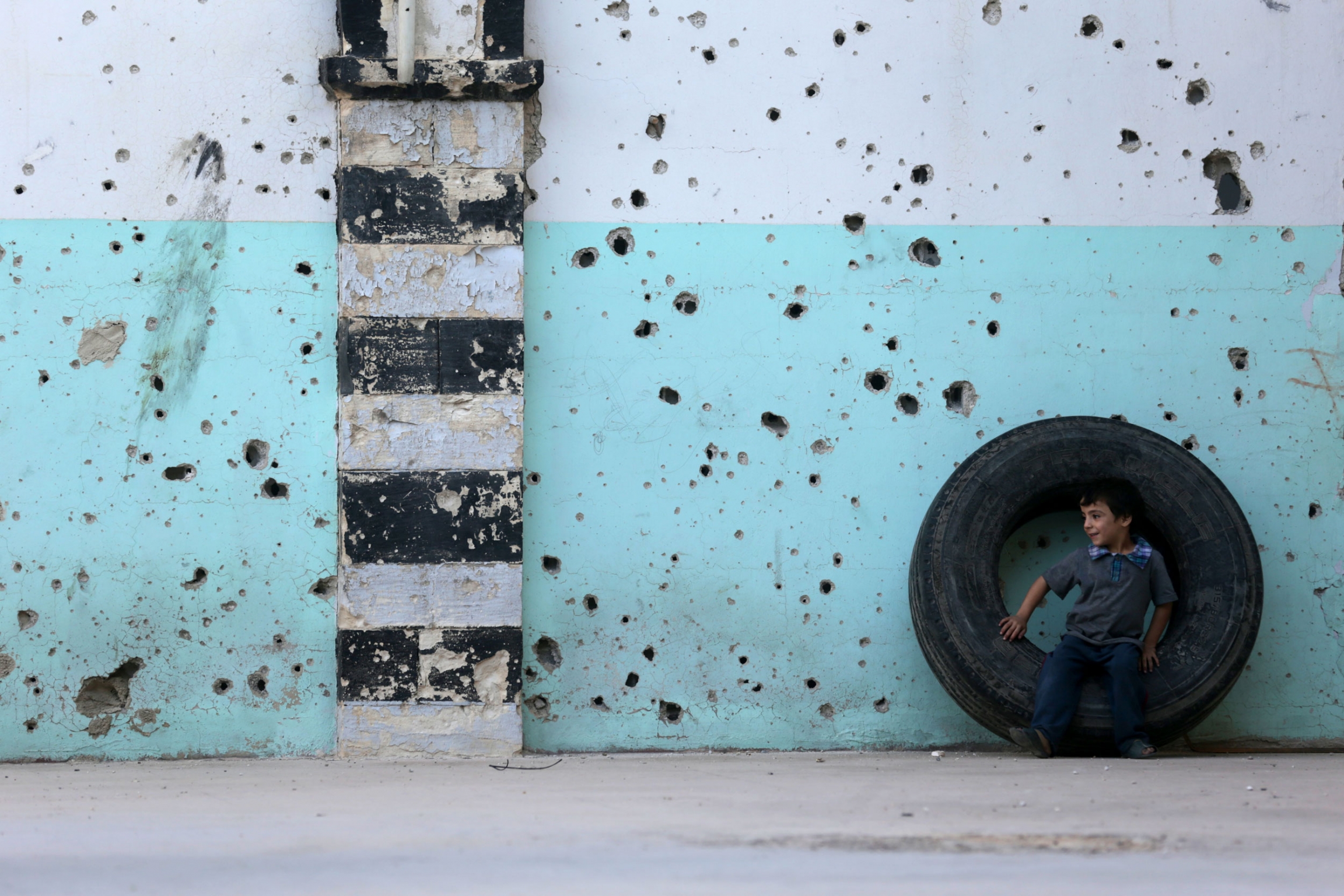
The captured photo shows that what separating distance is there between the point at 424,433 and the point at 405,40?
1004mm

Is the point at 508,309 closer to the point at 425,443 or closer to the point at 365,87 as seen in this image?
the point at 425,443

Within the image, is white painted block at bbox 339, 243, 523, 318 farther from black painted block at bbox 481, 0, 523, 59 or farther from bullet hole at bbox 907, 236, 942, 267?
bullet hole at bbox 907, 236, 942, 267

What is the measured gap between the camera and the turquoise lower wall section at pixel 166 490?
262 cm

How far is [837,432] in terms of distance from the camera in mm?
2779

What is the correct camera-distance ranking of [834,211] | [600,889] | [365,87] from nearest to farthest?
[600,889] → [365,87] → [834,211]

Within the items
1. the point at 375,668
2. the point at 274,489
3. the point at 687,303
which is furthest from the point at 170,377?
the point at 687,303

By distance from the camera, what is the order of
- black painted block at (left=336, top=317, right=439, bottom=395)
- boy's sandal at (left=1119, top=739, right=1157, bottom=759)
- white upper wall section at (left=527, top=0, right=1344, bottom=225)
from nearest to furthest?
boy's sandal at (left=1119, top=739, right=1157, bottom=759)
black painted block at (left=336, top=317, right=439, bottom=395)
white upper wall section at (left=527, top=0, right=1344, bottom=225)

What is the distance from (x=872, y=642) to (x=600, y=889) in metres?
1.40

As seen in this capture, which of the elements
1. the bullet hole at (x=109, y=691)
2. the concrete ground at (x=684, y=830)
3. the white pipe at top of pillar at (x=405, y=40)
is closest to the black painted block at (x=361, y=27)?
the white pipe at top of pillar at (x=405, y=40)

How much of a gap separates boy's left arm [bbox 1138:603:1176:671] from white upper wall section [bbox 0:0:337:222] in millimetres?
2399

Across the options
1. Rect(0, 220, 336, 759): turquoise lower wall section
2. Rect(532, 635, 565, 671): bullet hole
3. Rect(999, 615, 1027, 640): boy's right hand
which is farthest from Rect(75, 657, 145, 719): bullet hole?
Rect(999, 615, 1027, 640): boy's right hand

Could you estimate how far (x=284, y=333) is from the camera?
2688 mm

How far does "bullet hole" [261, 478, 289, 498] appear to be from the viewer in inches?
105

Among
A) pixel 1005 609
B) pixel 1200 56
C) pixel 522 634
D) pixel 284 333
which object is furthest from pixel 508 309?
pixel 1200 56
